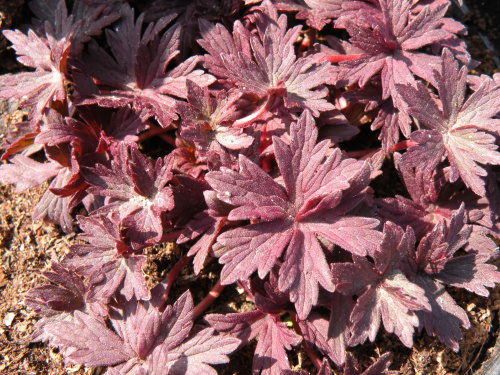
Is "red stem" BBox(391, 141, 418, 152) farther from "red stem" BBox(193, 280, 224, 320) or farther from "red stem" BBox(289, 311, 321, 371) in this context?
"red stem" BBox(193, 280, 224, 320)

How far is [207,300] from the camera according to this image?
79.4 inches

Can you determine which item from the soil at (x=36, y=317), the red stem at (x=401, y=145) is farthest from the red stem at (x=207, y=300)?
the red stem at (x=401, y=145)

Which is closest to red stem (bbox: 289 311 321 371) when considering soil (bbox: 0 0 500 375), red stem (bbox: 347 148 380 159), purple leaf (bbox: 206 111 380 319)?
soil (bbox: 0 0 500 375)

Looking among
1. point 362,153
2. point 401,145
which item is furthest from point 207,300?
point 401,145

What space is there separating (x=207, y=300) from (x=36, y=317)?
33.1 inches

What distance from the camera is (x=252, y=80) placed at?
1920mm

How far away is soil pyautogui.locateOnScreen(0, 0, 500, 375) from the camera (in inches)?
77.0

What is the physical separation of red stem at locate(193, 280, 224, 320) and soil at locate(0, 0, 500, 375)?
0.08m

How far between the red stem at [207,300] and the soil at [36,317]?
83 millimetres

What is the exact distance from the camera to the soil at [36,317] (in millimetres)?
1956

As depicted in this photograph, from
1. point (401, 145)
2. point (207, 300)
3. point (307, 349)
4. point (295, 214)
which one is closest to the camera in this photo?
point (295, 214)

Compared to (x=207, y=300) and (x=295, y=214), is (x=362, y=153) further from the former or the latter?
(x=207, y=300)

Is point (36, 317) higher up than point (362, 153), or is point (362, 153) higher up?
point (362, 153)

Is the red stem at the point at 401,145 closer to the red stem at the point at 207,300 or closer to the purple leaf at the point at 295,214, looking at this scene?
the purple leaf at the point at 295,214
